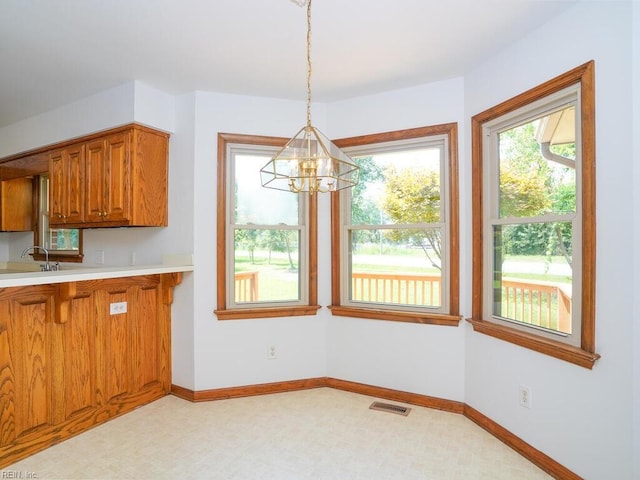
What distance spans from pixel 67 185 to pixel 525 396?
3.93 meters

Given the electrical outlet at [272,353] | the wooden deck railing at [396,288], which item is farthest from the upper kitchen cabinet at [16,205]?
the wooden deck railing at [396,288]

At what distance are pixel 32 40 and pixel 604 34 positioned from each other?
3.15 m

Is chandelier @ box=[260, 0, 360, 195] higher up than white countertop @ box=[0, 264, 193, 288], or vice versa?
chandelier @ box=[260, 0, 360, 195]

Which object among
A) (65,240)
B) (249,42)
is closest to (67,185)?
(65,240)

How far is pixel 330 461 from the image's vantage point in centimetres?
222

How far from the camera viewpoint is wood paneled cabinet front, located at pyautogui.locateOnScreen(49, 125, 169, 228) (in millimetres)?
3029

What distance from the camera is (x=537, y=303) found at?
92.0 inches

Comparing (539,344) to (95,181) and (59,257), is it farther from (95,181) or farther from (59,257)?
(59,257)

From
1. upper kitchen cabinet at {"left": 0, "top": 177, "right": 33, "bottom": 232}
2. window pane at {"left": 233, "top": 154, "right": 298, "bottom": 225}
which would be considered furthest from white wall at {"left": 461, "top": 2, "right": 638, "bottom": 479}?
upper kitchen cabinet at {"left": 0, "top": 177, "right": 33, "bottom": 232}

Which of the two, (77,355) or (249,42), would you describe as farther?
(77,355)

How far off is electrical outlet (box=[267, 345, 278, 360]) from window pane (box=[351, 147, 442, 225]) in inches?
49.4

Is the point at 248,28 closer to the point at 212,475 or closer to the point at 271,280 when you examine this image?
the point at 271,280

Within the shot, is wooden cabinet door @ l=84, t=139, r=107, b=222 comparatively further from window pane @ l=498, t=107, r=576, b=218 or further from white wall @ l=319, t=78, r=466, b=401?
window pane @ l=498, t=107, r=576, b=218

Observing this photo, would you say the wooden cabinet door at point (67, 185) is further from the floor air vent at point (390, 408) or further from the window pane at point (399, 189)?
the floor air vent at point (390, 408)
